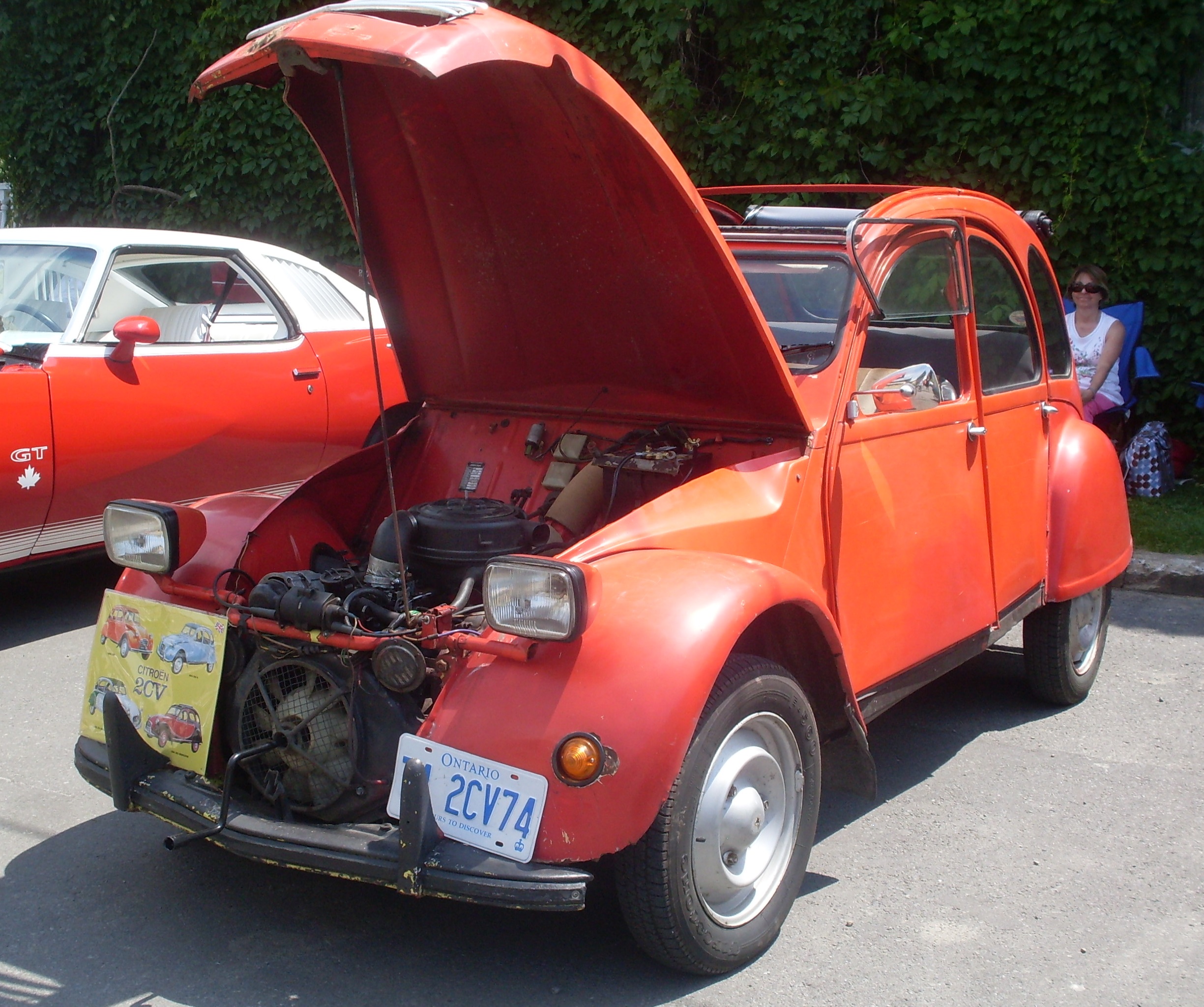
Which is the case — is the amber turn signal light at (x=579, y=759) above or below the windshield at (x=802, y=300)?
below

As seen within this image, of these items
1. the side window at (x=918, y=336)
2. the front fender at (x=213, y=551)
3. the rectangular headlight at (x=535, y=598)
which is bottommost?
the front fender at (x=213, y=551)

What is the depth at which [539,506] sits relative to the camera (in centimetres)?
375

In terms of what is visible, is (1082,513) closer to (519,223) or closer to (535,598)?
(519,223)

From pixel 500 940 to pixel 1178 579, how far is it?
4615mm

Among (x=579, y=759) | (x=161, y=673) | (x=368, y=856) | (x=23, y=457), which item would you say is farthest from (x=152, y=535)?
(x=23, y=457)

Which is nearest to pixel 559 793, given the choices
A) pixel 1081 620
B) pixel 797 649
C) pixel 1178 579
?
pixel 797 649

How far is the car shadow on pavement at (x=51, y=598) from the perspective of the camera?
18.6 feet

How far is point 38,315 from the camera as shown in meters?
5.68

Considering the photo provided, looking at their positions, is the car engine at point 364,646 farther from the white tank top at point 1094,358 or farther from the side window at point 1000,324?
the white tank top at point 1094,358

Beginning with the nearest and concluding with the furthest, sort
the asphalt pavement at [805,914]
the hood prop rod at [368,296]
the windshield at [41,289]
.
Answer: the hood prop rod at [368,296]
the asphalt pavement at [805,914]
the windshield at [41,289]

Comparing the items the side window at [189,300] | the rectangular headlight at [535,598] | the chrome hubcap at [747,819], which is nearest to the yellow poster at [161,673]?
the rectangular headlight at [535,598]

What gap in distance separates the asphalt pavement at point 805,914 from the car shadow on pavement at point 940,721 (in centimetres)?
2

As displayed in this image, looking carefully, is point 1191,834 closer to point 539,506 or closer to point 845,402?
point 845,402

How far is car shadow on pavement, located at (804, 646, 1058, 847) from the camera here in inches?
152
